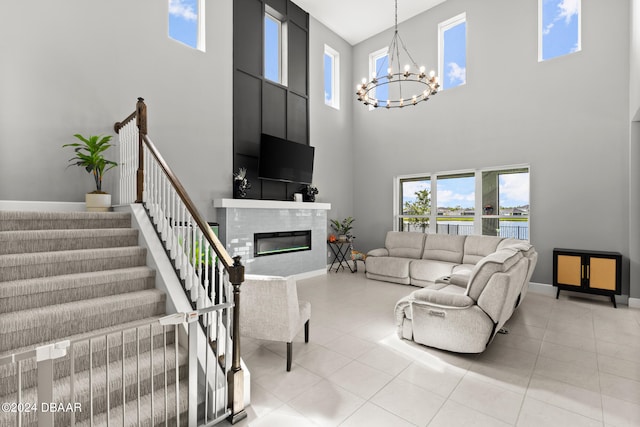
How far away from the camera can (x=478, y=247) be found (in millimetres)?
5559

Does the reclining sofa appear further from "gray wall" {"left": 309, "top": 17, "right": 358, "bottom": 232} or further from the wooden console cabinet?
"gray wall" {"left": 309, "top": 17, "right": 358, "bottom": 232}

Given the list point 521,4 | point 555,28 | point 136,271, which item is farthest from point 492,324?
point 521,4

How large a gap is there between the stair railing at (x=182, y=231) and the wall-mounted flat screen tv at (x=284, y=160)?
244 centimetres

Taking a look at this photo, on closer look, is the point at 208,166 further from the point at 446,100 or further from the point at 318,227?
the point at 446,100

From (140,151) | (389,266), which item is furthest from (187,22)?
(389,266)

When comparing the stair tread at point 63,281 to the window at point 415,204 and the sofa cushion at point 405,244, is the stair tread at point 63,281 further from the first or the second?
the window at point 415,204

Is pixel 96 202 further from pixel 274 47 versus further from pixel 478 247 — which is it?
pixel 478 247

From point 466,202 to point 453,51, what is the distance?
3.27 meters

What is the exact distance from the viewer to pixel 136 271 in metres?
2.68

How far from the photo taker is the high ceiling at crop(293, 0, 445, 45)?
257 inches

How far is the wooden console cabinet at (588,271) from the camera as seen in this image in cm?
439

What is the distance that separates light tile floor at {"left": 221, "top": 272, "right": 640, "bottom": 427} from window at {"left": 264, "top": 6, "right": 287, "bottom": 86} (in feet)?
16.8

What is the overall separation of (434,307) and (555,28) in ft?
18.6

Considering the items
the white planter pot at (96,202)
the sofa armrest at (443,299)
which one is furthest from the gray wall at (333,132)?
the sofa armrest at (443,299)
